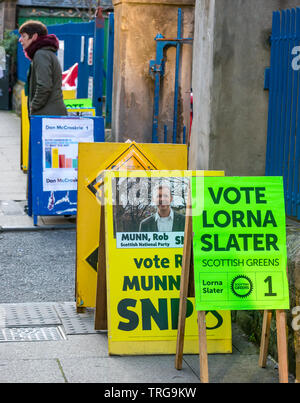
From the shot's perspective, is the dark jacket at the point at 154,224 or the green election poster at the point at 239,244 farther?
the dark jacket at the point at 154,224

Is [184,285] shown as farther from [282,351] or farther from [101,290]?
[101,290]

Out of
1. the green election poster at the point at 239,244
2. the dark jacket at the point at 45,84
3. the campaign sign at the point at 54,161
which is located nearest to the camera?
the green election poster at the point at 239,244

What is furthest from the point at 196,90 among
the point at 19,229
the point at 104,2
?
the point at 104,2

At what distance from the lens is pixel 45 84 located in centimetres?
973

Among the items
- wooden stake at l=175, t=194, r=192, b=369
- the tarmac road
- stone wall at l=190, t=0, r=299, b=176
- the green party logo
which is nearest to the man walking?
the tarmac road

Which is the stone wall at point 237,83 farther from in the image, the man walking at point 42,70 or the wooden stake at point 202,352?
the wooden stake at point 202,352

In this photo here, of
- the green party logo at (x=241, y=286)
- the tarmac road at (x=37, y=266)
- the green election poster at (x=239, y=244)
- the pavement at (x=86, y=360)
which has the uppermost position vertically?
the green election poster at (x=239, y=244)

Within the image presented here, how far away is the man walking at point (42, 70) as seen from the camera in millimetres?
9734

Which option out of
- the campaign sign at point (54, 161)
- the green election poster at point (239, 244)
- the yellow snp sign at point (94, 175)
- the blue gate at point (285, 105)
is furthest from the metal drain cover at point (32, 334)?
the campaign sign at point (54, 161)

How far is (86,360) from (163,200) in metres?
1.16

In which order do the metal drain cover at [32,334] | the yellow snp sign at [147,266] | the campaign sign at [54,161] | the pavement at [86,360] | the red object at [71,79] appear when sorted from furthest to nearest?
the red object at [71,79]
the campaign sign at [54,161]
the metal drain cover at [32,334]
the yellow snp sign at [147,266]
the pavement at [86,360]

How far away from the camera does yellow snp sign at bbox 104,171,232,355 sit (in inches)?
215

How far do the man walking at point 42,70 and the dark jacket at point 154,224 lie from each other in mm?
4554

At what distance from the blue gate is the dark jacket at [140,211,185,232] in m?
1.54
